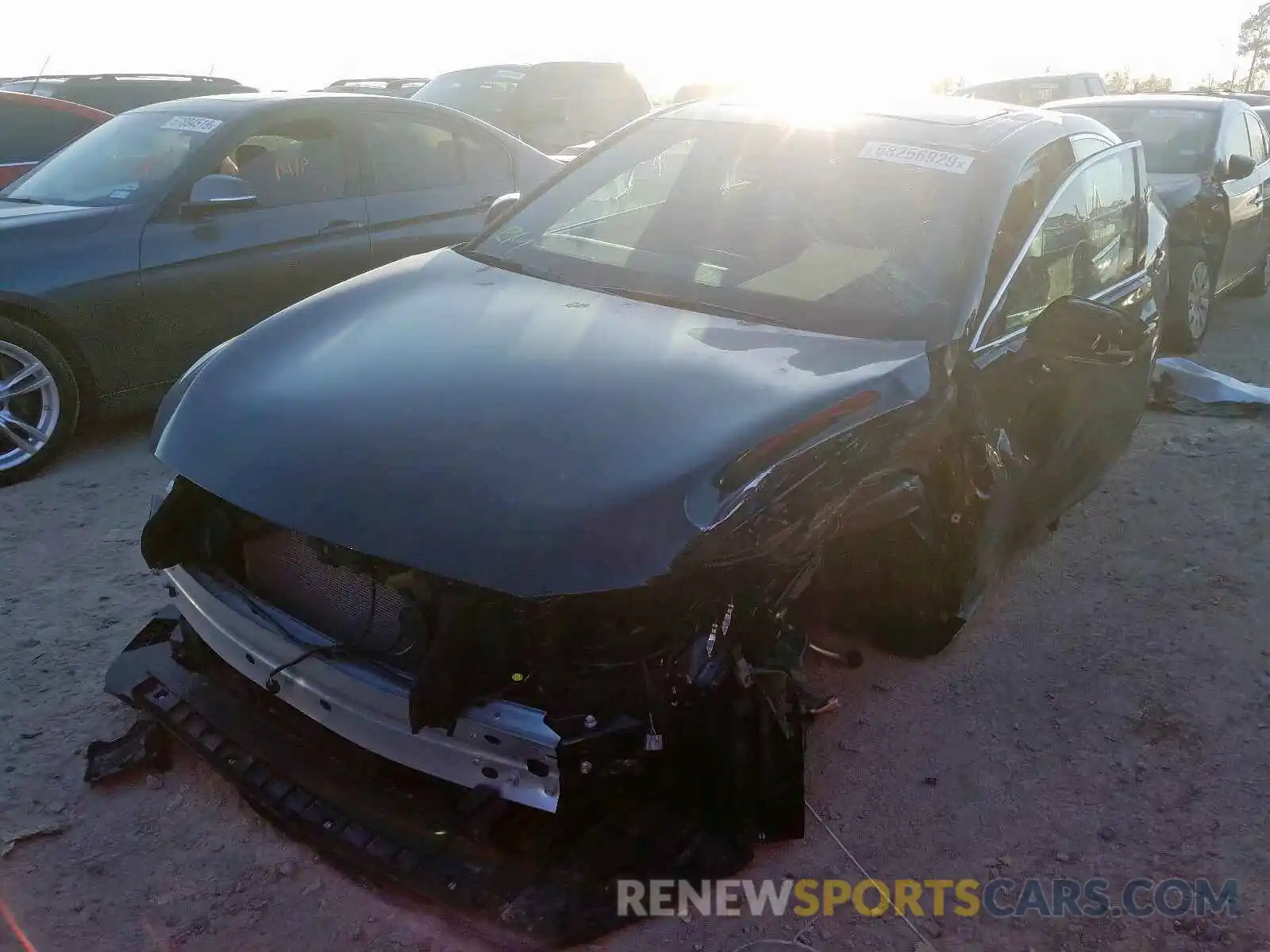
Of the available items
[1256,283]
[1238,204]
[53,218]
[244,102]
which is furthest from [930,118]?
[1256,283]

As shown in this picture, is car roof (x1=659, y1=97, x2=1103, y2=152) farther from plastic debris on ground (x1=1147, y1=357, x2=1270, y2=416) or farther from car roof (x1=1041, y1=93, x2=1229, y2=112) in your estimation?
car roof (x1=1041, y1=93, x2=1229, y2=112)

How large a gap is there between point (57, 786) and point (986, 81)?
14430mm

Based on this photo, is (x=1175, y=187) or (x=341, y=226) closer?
(x=341, y=226)

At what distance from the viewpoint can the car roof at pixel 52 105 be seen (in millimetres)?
7273

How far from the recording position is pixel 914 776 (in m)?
2.97

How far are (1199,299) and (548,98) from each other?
6.47 m

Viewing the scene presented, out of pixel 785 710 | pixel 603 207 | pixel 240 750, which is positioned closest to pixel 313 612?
pixel 240 750

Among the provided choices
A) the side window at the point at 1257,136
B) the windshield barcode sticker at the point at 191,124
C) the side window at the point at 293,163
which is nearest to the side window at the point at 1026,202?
the side window at the point at 293,163

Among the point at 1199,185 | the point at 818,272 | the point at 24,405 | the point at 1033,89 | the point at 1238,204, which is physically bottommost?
the point at 1033,89

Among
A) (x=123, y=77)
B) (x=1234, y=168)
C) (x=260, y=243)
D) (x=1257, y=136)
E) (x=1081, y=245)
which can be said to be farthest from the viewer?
(x=123, y=77)

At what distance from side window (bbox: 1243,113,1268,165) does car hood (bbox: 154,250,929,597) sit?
7076 mm

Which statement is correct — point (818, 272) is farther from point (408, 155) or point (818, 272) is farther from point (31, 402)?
point (31, 402)

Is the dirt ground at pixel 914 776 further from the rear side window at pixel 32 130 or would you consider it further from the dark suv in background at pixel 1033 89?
the dark suv in background at pixel 1033 89

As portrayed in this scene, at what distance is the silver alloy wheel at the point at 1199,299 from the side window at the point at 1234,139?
100cm
